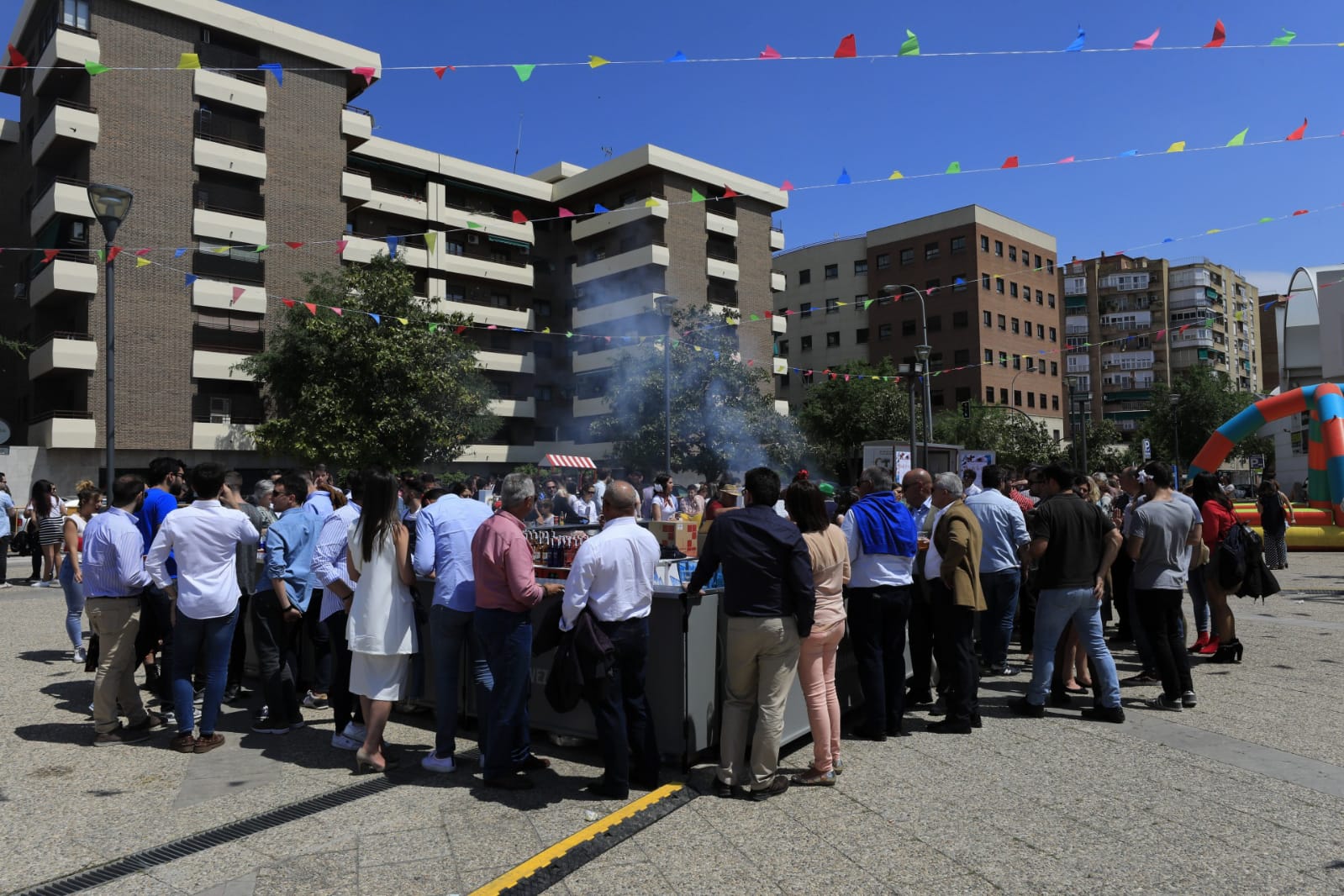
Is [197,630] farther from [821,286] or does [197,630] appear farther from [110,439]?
[821,286]

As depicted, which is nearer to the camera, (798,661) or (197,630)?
(798,661)

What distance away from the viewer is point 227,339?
34.4 m

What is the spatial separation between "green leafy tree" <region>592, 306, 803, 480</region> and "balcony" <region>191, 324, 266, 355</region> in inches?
544

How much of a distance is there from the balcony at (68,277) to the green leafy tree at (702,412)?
A: 1866 centimetres

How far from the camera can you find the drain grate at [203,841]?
12.5ft

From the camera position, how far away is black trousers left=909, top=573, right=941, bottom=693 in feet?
22.2

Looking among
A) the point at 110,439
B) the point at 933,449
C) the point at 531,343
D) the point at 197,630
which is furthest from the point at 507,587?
the point at 531,343

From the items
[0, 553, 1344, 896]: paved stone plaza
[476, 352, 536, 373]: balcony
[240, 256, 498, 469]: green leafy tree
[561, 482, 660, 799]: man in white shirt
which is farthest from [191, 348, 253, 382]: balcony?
[561, 482, 660, 799]: man in white shirt

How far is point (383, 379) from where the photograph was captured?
3109cm

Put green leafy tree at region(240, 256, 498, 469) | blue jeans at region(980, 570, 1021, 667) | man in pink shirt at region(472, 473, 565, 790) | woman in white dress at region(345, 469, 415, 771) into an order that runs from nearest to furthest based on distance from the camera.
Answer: man in pink shirt at region(472, 473, 565, 790) < woman in white dress at region(345, 469, 415, 771) < blue jeans at region(980, 570, 1021, 667) < green leafy tree at region(240, 256, 498, 469)

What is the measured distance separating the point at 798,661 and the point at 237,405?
34.6m

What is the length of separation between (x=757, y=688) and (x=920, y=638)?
7.80 feet

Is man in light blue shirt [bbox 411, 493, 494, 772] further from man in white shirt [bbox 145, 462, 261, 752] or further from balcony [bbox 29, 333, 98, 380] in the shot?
balcony [bbox 29, 333, 98, 380]

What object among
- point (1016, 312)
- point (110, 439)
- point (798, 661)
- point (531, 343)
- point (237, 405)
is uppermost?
point (1016, 312)
